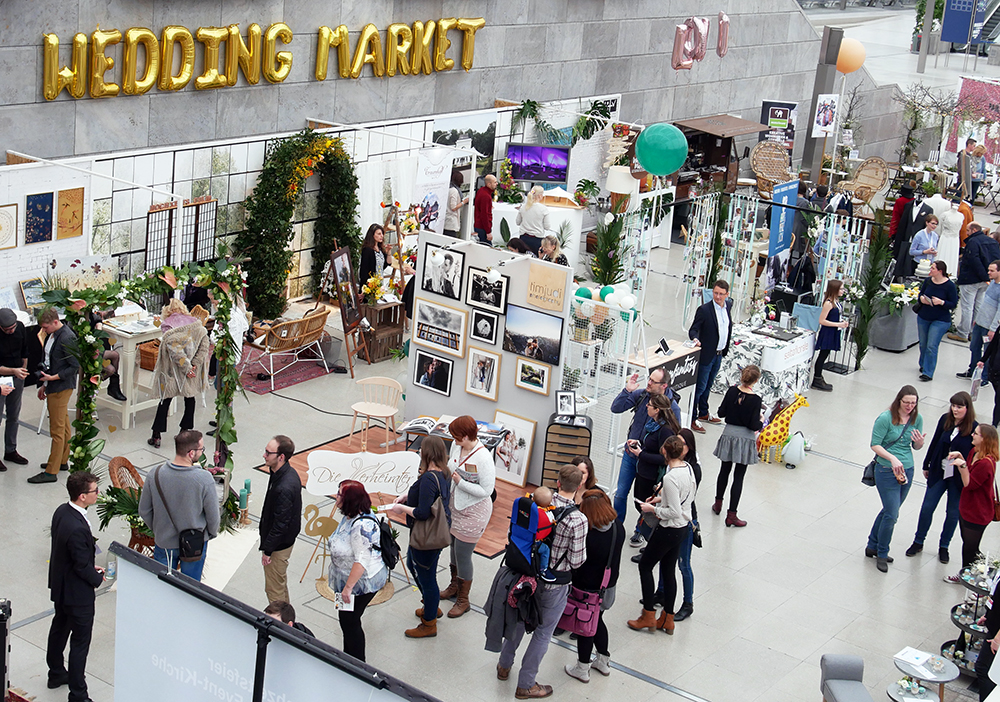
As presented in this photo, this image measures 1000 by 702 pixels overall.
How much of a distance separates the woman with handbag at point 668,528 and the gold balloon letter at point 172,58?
7.29m

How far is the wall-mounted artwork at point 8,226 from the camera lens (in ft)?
35.7

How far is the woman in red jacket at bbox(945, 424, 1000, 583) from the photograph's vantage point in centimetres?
830

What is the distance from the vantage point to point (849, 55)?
2303cm

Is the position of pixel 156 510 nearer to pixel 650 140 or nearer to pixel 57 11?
pixel 57 11

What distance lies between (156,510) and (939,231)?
13.0 meters

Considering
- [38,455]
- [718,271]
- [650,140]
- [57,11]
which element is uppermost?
[57,11]

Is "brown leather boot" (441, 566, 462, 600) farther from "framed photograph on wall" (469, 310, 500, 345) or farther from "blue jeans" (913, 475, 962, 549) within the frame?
"blue jeans" (913, 475, 962, 549)

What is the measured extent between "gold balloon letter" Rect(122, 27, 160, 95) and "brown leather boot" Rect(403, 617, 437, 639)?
704 cm

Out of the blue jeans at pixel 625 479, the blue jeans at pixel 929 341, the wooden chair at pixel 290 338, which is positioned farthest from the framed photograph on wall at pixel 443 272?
the blue jeans at pixel 929 341

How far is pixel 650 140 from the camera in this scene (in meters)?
15.3

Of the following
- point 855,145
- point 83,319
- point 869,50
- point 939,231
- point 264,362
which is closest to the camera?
point 83,319

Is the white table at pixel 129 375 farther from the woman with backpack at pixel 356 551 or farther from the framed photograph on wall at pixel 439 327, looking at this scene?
the woman with backpack at pixel 356 551

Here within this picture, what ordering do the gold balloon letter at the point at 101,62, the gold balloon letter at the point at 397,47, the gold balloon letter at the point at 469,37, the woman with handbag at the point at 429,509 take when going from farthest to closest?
the gold balloon letter at the point at 469,37 < the gold balloon letter at the point at 397,47 < the gold balloon letter at the point at 101,62 < the woman with handbag at the point at 429,509

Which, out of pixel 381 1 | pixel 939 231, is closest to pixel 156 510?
pixel 381 1
